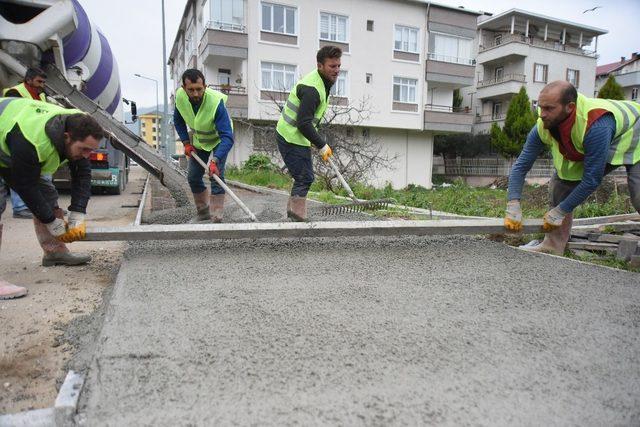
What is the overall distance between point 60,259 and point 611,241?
4636 mm

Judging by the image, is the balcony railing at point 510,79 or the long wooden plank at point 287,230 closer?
the long wooden plank at point 287,230

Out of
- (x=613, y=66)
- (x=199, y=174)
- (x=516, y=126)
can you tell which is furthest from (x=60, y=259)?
(x=613, y=66)

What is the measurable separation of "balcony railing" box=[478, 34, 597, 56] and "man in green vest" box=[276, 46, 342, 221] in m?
26.5

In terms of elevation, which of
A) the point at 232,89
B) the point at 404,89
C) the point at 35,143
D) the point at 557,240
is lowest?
the point at 557,240

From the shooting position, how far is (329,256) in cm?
357

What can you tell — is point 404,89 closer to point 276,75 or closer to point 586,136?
point 276,75

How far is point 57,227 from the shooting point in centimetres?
324

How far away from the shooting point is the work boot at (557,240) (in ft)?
12.9

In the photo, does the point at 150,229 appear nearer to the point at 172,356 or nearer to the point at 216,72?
the point at 172,356

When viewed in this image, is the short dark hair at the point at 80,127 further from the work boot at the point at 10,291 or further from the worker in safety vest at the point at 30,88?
the worker in safety vest at the point at 30,88

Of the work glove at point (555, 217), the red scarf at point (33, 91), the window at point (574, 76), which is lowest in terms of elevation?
the work glove at point (555, 217)

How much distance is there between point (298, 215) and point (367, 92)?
60.3 feet

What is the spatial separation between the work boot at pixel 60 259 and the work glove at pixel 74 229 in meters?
0.44

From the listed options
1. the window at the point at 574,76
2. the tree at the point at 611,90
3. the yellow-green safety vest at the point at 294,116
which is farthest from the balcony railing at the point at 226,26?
the window at the point at 574,76
